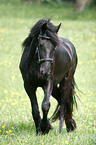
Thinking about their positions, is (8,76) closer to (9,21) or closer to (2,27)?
(2,27)

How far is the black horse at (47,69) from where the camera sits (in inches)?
186

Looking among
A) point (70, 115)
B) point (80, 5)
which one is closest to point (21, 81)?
point (70, 115)

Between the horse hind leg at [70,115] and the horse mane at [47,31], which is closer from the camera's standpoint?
the horse mane at [47,31]

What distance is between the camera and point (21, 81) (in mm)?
11508

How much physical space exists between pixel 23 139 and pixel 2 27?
1580 cm

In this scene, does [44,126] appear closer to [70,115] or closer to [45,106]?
[45,106]

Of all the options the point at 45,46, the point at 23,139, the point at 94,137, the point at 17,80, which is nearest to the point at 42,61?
the point at 45,46

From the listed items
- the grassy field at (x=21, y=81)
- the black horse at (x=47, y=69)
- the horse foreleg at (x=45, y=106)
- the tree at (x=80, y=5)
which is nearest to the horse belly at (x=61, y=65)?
the black horse at (x=47, y=69)

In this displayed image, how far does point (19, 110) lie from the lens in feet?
24.5

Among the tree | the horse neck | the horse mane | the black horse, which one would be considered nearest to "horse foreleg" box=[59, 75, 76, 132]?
the black horse

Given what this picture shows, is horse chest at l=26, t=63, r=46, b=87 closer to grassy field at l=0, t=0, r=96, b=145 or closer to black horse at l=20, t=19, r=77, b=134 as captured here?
black horse at l=20, t=19, r=77, b=134

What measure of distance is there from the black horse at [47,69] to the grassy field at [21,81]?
18.0 inches

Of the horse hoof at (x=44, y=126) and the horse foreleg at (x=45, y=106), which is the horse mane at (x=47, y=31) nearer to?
the horse foreleg at (x=45, y=106)

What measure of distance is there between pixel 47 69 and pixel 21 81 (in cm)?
701
